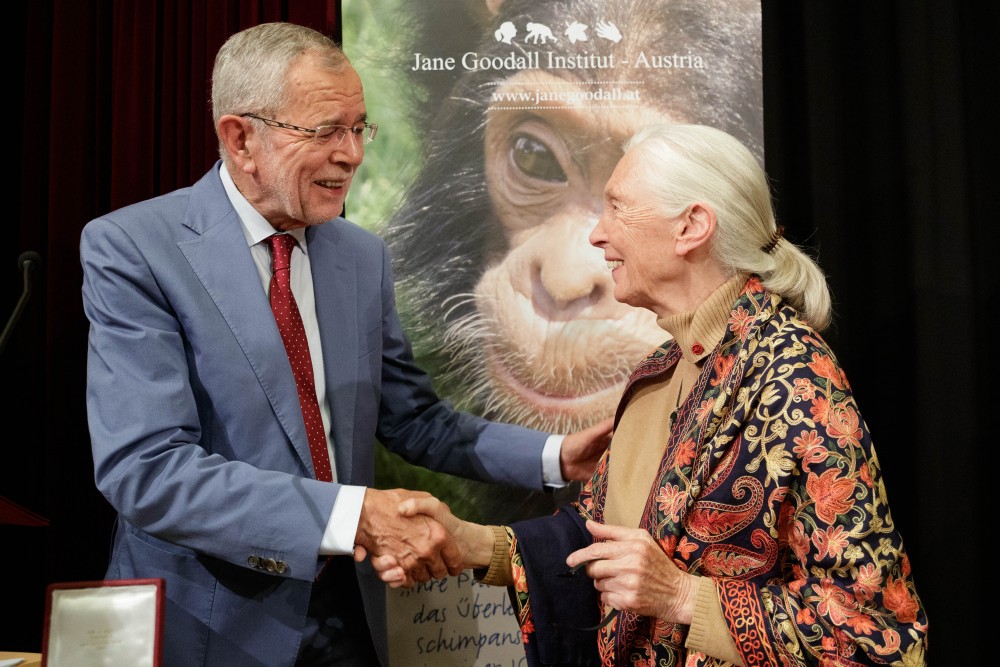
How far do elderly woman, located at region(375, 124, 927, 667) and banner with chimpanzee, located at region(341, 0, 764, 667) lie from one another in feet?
1.48

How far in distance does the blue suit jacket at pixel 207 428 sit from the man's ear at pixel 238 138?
0.08m

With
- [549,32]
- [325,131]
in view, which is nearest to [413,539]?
[325,131]

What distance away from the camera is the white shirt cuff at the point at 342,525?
1.84 meters

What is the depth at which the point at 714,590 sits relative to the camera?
1.60 meters

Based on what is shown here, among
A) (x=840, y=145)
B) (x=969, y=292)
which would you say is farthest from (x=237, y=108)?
(x=969, y=292)

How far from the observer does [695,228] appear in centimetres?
181

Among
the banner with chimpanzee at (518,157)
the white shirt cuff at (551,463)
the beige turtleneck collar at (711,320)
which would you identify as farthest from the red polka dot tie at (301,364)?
the beige turtleneck collar at (711,320)

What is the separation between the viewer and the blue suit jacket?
1812 millimetres

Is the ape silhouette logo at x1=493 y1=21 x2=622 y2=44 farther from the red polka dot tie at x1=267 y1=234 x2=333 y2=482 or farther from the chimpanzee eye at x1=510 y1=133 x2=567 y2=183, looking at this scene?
the red polka dot tie at x1=267 y1=234 x2=333 y2=482

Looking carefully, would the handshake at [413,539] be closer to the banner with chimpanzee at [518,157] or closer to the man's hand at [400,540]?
the man's hand at [400,540]

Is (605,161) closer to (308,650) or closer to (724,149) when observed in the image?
(724,149)

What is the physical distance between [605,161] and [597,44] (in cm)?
30

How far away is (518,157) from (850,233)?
99cm

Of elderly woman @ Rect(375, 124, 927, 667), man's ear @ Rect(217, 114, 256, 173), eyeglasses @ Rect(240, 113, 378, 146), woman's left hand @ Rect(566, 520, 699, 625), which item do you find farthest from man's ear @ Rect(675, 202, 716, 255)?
man's ear @ Rect(217, 114, 256, 173)
